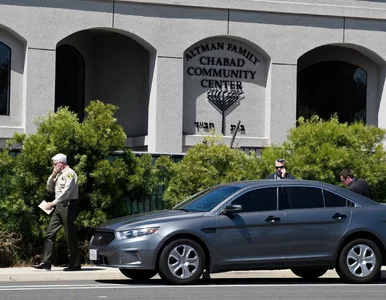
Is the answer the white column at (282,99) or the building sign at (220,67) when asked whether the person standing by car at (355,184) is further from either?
the building sign at (220,67)

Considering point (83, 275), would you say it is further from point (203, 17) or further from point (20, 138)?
point (203, 17)

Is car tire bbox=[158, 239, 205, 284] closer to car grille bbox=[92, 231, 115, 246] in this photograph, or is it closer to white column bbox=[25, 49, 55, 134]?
car grille bbox=[92, 231, 115, 246]

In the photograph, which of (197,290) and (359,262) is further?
(359,262)

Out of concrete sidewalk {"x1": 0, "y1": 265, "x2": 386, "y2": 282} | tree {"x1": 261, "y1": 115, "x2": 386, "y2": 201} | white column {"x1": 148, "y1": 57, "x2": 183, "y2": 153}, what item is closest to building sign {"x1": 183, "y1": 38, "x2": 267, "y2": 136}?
white column {"x1": 148, "y1": 57, "x2": 183, "y2": 153}

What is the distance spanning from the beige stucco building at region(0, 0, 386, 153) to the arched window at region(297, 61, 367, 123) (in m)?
0.03

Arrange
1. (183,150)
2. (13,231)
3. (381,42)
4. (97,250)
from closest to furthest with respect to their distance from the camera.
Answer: (97,250)
(13,231)
(183,150)
(381,42)

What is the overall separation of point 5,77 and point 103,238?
11155 mm

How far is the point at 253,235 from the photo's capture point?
1525 cm

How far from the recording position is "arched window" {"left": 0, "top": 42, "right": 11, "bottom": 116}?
2555cm

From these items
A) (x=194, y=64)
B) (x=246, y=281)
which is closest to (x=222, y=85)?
(x=194, y=64)

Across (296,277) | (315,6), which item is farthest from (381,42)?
(296,277)

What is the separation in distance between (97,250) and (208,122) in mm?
11968

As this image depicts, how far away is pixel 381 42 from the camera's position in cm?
2828

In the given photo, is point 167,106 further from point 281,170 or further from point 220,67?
point 281,170
